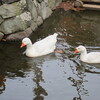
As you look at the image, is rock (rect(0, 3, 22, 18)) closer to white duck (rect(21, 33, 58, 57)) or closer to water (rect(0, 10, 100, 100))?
water (rect(0, 10, 100, 100))

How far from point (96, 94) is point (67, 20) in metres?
6.75

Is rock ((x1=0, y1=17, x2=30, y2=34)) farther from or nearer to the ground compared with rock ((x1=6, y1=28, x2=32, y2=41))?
farther from the ground

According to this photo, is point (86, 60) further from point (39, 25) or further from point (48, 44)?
point (39, 25)

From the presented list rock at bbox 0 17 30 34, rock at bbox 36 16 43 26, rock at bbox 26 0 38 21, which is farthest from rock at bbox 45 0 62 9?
rock at bbox 0 17 30 34

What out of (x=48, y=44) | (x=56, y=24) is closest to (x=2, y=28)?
(x=48, y=44)

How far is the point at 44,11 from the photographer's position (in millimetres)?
13859

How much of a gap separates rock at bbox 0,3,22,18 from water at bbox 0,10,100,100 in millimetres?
1068

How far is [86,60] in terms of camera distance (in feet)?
31.4

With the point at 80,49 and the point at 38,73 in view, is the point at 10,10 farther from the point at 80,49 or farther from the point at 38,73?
the point at 38,73

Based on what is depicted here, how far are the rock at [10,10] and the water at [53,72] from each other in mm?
1068

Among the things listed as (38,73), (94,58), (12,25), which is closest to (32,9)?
(12,25)

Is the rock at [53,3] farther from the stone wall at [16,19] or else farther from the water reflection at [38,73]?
the water reflection at [38,73]

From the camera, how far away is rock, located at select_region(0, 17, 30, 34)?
37.0 ft

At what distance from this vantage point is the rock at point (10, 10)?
11.3m
